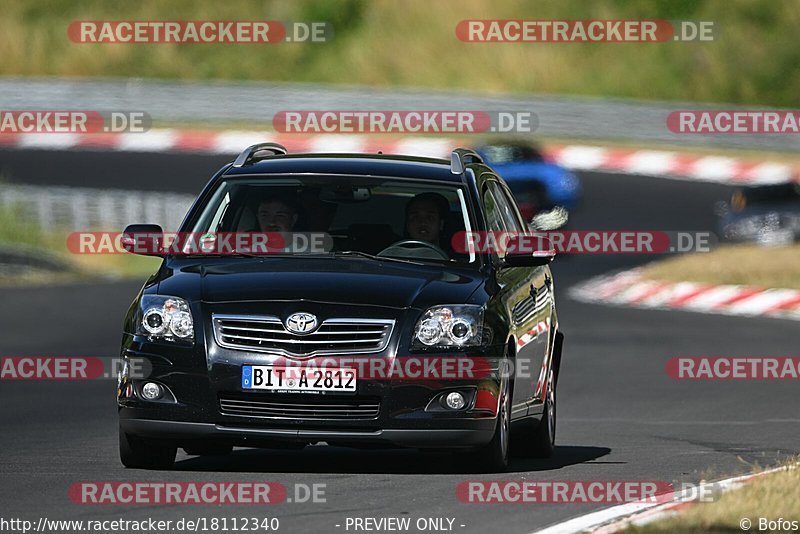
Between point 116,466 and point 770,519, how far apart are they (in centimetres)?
361

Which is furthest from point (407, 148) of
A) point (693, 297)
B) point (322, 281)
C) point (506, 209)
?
point (322, 281)

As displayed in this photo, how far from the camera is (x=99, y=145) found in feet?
145

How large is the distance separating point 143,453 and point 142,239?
109 centimetres

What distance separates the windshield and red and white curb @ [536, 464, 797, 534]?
1.88 m

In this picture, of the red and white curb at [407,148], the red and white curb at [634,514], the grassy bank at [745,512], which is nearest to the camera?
the grassy bank at [745,512]

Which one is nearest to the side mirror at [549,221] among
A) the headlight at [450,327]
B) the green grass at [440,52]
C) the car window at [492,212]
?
the car window at [492,212]

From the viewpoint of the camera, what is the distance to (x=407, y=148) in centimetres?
4025

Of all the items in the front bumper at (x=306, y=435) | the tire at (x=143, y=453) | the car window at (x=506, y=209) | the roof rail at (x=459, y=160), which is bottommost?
the tire at (x=143, y=453)

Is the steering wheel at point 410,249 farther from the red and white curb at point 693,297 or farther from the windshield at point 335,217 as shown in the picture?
the red and white curb at point 693,297

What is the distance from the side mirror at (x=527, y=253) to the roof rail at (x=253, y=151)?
1496 mm

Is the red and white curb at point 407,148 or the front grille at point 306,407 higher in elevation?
the red and white curb at point 407,148

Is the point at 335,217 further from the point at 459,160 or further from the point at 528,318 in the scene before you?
the point at 528,318

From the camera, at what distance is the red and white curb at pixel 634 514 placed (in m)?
7.64

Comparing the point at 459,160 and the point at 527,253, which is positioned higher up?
the point at 459,160
